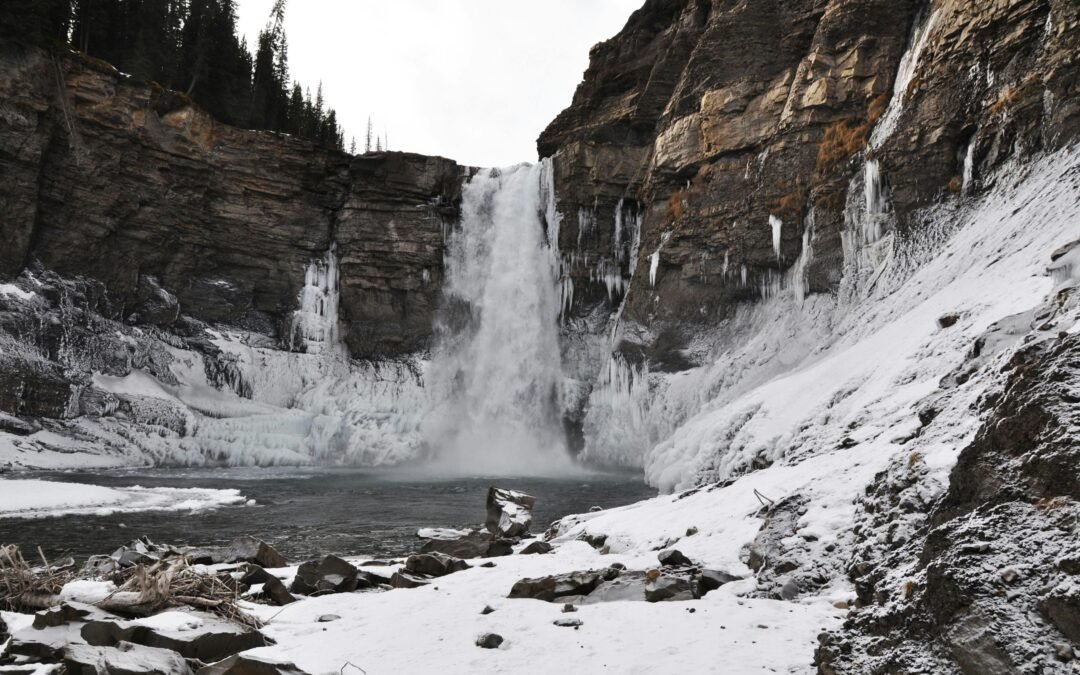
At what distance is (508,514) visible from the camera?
488 inches

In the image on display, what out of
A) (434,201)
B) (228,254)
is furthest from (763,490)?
(228,254)

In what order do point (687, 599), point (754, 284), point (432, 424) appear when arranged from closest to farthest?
point (687, 599)
point (754, 284)
point (432, 424)

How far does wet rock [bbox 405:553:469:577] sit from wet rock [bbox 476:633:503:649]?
3.02m

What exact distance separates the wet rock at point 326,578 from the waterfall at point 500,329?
2415 cm

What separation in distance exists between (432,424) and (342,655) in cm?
2864

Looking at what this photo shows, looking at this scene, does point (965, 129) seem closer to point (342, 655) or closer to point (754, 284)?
point (754, 284)

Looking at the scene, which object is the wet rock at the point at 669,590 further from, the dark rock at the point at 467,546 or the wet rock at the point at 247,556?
the wet rock at the point at 247,556

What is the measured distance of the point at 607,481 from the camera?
24.0 meters

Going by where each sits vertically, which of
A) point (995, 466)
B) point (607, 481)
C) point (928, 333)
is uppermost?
point (928, 333)

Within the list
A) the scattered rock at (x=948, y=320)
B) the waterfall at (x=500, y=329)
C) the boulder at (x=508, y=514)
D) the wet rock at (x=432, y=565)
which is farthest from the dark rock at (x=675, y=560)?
the waterfall at (x=500, y=329)

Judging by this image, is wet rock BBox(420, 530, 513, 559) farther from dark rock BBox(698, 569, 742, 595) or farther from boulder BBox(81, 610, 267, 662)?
boulder BBox(81, 610, 267, 662)

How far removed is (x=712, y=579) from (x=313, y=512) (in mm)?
11825

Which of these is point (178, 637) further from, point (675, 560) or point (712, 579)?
point (675, 560)

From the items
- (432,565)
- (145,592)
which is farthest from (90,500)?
(145,592)
